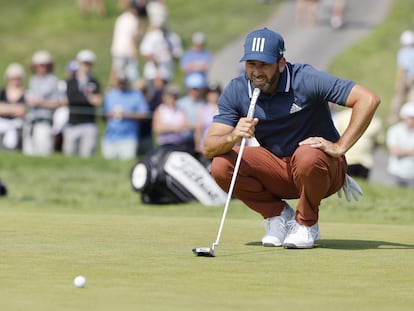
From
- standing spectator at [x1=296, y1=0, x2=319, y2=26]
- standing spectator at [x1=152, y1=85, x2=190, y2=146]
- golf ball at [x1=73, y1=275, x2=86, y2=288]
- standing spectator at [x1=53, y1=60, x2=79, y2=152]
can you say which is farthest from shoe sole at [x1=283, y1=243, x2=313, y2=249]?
standing spectator at [x1=296, y1=0, x2=319, y2=26]

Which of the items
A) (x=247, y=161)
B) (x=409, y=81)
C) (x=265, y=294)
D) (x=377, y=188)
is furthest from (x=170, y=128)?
(x=265, y=294)

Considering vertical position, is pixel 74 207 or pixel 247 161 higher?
pixel 247 161

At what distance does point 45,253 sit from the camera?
7.38m

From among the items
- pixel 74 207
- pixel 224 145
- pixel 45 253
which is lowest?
pixel 74 207

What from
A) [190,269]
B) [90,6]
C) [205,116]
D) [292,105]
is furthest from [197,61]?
[190,269]

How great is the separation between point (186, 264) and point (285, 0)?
88.1 feet

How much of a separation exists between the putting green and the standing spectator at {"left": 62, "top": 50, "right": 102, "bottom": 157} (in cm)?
915

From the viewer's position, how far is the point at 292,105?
808 cm

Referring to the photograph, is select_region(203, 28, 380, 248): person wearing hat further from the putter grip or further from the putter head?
the putter head

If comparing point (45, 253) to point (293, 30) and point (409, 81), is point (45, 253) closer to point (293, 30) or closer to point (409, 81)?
point (409, 81)

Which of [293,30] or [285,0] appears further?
[285,0]

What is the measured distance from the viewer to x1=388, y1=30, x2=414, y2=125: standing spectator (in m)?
20.9

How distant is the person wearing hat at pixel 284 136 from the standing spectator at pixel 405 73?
1190 cm

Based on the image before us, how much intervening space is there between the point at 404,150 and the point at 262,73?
8.83m
